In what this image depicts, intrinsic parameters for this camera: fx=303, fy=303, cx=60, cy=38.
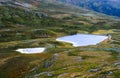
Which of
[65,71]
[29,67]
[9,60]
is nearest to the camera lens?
[65,71]

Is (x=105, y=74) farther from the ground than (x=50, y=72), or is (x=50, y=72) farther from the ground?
(x=105, y=74)

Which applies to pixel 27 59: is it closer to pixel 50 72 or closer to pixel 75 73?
pixel 50 72

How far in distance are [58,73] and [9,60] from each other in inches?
1796

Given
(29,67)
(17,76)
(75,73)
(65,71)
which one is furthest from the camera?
(29,67)

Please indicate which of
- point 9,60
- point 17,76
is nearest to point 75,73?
point 17,76

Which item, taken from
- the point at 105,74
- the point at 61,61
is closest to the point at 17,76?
the point at 61,61

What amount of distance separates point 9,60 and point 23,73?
90.4 feet

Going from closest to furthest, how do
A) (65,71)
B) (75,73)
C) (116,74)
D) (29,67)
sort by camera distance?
(116,74)
(75,73)
(65,71)
(29,67)

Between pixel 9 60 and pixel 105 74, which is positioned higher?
pixel 105 74

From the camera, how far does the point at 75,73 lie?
303 ft

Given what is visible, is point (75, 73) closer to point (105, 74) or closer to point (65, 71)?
point (65, 71)

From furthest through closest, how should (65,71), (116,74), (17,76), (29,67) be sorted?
1. (29,67)
2. (17,76)
3. (65,71)
4. (116,74)

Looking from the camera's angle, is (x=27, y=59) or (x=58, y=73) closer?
(x=58, y=73)

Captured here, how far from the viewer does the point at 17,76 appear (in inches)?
4203
